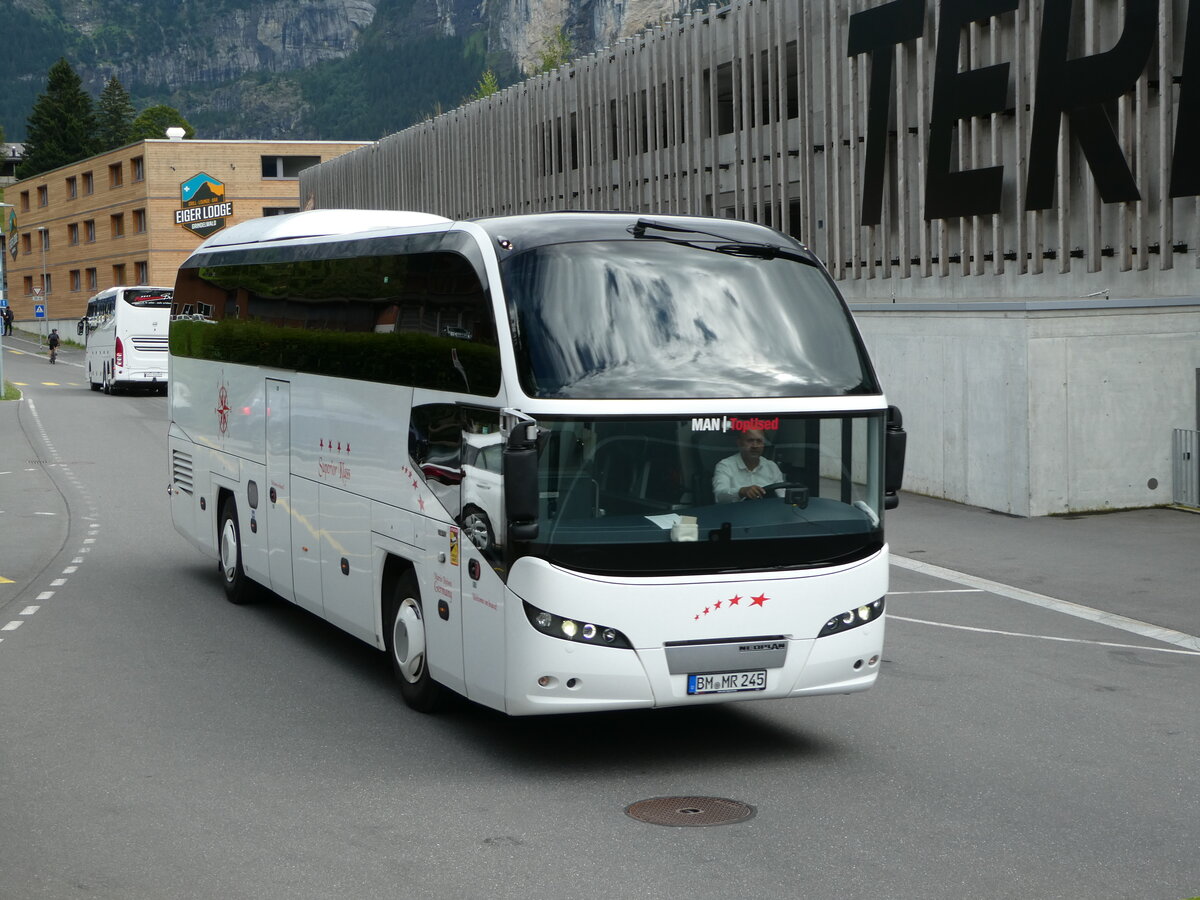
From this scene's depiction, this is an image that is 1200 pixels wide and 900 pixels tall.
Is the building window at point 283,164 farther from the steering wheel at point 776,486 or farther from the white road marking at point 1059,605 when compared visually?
the steering wheel at point 776,486

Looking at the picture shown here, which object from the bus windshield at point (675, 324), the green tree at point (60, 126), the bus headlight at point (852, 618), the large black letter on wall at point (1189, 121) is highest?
the green tree at point (60, 126)

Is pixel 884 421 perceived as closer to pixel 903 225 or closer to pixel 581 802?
pixel 581 802

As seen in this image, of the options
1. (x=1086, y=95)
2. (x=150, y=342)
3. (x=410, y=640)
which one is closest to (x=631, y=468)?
(x=410, y=640)

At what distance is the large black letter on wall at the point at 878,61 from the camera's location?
82.6 ft

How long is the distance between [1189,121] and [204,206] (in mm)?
79136

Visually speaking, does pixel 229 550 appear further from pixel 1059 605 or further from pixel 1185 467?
pixel 1185 467

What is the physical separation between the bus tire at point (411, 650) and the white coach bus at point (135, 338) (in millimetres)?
42394

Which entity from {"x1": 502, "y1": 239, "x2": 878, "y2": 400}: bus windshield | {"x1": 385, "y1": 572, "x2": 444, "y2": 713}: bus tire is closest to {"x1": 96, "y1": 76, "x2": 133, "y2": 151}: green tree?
{"x1": 385, "y1": 572, "x2": 444, "y2": 713}: bus tire

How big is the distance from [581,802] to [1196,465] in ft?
50.2

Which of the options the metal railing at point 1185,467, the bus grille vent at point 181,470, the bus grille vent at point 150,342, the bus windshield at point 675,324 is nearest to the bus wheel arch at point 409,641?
the bus windshield at point 675,324

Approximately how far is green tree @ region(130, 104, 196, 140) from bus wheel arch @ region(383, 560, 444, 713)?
15157 centimetres

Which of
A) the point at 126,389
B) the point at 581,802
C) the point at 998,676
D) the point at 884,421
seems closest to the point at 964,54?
the point at 998,676

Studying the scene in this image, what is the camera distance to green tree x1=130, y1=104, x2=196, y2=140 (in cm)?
15475

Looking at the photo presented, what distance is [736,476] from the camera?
26.8 ft
